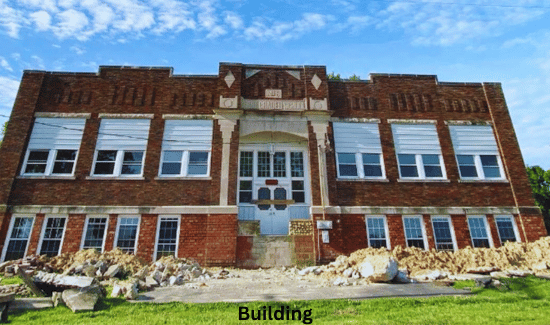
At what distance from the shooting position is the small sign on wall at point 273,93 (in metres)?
15.9

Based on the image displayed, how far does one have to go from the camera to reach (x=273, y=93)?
1588 centimetres

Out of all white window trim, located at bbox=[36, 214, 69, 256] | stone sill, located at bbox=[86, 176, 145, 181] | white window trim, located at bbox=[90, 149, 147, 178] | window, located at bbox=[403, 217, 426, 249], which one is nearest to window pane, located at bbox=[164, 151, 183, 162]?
white window trim, located at bbox=[90, 149, 147, 178]

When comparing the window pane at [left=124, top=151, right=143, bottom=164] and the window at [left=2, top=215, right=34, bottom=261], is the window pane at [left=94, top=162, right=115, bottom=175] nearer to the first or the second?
the window pane at [left=124, top=151, right=143, bottom=164]

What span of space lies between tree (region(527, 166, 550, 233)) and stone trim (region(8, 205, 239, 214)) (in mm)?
21852

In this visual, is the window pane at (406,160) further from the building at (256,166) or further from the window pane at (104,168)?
the window pane at (104,168)

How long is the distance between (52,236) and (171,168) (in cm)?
557

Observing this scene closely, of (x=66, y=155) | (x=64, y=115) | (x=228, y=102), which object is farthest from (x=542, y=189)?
(x=64, y=115)

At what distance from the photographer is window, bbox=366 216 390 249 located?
1387 cm

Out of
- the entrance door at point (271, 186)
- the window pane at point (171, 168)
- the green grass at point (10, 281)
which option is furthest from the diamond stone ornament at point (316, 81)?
the green grass at point (10, 281)

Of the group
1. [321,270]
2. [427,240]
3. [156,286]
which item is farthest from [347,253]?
[156,286]

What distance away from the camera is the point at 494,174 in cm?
1559

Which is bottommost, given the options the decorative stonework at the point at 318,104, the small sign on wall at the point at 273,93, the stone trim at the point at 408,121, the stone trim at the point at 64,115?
the stone trim at the point at 408,121

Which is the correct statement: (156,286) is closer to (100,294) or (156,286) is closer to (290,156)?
(100,294)

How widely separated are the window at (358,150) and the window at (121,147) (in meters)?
9.41
